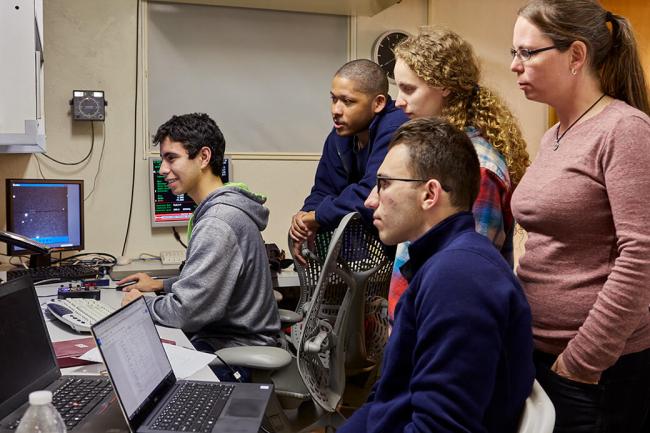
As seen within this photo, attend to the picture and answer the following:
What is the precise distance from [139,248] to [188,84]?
3.04ft

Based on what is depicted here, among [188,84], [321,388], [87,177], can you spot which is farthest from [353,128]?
[87,177]

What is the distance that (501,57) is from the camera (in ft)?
12.6

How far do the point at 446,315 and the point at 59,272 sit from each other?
82.4 inches

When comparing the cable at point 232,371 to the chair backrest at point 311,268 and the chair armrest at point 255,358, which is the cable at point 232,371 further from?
the chair backrest at point 311,268

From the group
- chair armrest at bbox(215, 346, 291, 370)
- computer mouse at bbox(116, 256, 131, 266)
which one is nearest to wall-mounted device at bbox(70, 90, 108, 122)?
computer mouse at bbox(116, 256, 131, 266)

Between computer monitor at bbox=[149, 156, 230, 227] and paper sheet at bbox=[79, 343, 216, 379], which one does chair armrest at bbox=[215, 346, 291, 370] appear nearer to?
paper sheet at bbox=[79, 343, 216, 379]

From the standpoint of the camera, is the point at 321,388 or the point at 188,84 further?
the point at 188,84

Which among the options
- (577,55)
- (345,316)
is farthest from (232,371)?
(577,55)

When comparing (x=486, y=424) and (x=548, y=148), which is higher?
(x=548, y=148)

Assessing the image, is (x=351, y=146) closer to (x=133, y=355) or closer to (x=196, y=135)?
(x=196, y=135)

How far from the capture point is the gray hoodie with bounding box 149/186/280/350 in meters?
1.86

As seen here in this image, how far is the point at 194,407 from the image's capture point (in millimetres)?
1278

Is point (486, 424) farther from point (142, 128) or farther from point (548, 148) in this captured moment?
point (142, 128)

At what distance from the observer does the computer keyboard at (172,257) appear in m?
3.08
